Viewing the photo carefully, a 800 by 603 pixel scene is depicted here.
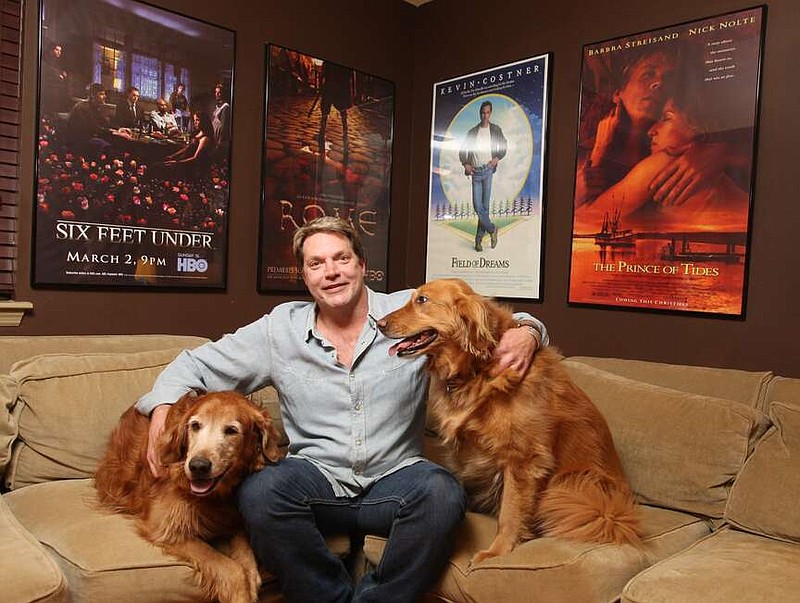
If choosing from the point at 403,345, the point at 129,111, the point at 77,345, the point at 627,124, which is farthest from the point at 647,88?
the point at 77,345

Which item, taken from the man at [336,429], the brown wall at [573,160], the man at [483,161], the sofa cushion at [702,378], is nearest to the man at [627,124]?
the brown wall at [573,160]

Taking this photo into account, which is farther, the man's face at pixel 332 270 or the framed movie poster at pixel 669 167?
the framed movie poster at pixel 669 167

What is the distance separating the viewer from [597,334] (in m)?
3.09

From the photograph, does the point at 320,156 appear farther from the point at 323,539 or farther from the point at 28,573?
the point at 28,573

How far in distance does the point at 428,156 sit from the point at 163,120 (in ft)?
4.94

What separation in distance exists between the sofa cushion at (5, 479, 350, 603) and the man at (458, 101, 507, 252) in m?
2.04

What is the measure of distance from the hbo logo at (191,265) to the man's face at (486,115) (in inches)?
63.3

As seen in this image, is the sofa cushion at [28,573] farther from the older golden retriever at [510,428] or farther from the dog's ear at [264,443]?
the older golden retriever at [510,428]

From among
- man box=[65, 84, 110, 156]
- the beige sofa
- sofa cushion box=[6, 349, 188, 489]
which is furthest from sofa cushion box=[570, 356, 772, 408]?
man box=[65, 84, 110, 156]

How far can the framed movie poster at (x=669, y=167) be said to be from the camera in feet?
A: 8.67

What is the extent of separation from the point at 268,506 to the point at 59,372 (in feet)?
3.30

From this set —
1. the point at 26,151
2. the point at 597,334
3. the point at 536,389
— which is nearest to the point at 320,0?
the point at 26,151

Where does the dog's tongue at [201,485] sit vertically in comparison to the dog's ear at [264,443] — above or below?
below

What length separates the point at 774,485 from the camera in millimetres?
1931
